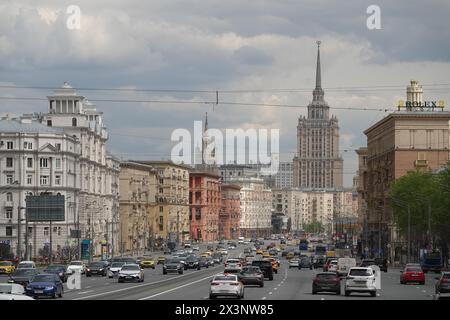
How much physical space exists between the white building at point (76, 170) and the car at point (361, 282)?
88.7 metres

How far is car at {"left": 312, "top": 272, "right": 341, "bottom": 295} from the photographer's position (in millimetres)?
60469


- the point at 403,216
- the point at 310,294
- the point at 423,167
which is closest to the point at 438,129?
A: the point at 423,167

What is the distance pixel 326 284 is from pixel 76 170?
9923 cm

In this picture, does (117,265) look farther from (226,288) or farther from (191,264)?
(226,288)

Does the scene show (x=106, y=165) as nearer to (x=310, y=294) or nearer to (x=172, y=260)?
A: (x=172, y=260)

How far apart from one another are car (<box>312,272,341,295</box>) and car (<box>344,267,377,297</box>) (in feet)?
5.17

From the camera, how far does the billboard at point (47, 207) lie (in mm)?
118188

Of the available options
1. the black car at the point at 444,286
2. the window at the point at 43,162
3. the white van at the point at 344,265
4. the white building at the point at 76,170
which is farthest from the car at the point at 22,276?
the window at the point at 43,162

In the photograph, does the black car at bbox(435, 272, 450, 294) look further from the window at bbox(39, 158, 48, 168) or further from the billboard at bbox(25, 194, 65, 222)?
the window at bbox(39, 158, 48, 168)

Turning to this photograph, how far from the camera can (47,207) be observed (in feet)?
389

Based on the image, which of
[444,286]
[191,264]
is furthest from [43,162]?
Answer: [444,286]
